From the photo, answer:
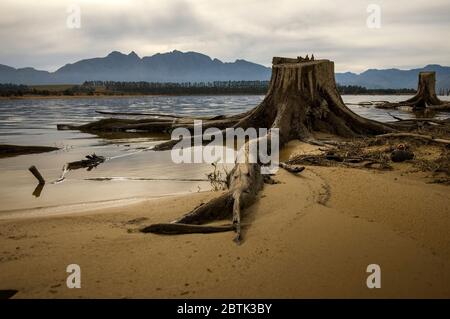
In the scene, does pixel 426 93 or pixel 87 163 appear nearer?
pixel 87 163

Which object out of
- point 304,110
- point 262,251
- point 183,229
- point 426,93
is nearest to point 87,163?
point 183,229

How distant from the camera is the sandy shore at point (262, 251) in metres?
2.87

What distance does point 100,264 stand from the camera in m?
3.27

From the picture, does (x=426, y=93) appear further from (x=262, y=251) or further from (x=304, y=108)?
(x=262, y=251)

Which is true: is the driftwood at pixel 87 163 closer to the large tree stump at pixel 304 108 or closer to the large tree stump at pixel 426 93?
the large tree stump at pixel 304 108

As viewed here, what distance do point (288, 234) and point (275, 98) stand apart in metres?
8.41

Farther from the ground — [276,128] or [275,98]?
[275,98]

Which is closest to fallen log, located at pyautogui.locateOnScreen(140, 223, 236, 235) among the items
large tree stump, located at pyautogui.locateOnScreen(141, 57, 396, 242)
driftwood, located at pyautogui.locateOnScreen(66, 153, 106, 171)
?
driftwood, located at pyautogui.locateOnScreen(66, 153, 106, 171)

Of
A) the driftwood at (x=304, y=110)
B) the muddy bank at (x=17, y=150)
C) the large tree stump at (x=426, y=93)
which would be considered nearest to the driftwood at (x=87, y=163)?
the driftwood at (x=304, y=110)

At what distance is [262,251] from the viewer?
346 cm

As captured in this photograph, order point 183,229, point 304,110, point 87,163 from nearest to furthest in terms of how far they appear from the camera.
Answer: point 183,229 → point 87,163 → point 304,110
